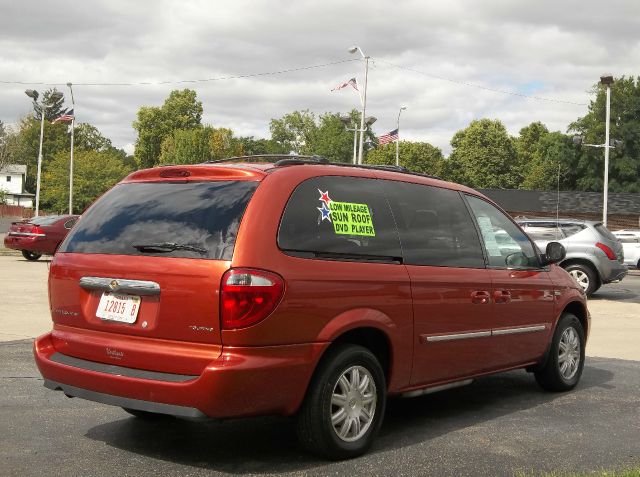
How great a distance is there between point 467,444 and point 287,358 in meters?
1.52

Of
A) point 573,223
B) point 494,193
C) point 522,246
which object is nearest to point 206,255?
point 522,246

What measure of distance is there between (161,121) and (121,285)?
9977 cm

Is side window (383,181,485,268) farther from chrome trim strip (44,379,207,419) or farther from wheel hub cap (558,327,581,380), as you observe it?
chrome trim strip (44,379,207,419)

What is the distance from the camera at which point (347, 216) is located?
4.97 meters

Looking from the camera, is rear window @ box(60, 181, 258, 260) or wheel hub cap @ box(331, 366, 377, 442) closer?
rear window @ box(60, 181, 258, 260)

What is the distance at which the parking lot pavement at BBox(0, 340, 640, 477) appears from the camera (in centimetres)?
463

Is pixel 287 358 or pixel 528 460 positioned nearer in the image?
pixel 287 358

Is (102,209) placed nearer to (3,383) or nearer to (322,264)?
(322,264)

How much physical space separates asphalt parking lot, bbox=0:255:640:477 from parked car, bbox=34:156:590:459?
0.28 m

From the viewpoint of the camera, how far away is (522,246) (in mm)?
6586

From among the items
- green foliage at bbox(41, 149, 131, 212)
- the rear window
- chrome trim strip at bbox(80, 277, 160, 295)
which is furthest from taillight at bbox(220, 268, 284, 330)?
green foliage at bbox(41, 149, 131, 212)

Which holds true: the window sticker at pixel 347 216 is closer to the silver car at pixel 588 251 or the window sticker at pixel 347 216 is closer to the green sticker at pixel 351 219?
the green sticker at pixel 351 219

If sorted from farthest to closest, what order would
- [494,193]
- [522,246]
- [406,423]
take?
[494,193] → [522,246] → [406,423]

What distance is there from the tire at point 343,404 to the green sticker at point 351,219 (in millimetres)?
689
